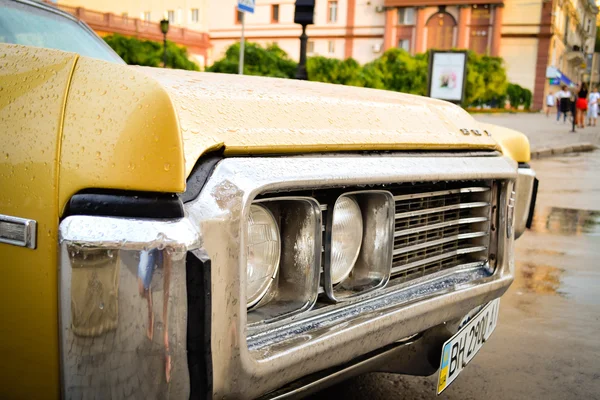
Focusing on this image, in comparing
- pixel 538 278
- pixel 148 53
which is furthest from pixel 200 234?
pixel 148 53

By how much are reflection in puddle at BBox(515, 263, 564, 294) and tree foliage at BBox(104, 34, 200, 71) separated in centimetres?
2693

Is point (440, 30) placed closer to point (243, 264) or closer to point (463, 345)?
point (463, 345)

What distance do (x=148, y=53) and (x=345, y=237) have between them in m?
31.9

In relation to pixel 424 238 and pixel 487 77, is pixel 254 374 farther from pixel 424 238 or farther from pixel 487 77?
pixel 487 77

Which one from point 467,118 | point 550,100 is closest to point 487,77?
point 550,100

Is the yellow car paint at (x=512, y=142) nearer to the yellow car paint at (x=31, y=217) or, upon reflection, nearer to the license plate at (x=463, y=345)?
the license plate at (x=463, y=345)

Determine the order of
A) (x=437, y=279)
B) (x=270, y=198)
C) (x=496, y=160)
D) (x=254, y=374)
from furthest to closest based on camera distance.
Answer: (x=496, y=160), (x=437, y=279), (x=270, y=198), (x=254, y=374)

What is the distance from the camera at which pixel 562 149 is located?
609 inches

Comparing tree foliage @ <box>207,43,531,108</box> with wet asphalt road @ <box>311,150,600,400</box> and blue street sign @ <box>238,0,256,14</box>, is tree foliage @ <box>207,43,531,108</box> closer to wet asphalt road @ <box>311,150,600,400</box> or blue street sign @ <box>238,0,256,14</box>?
blue street sign @ <box>238,0,256,14</box>

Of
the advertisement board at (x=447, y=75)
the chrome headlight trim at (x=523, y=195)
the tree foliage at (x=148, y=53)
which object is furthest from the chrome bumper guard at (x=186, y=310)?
the tree foliage at (x=148, y=53)

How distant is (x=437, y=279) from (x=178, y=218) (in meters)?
1.05

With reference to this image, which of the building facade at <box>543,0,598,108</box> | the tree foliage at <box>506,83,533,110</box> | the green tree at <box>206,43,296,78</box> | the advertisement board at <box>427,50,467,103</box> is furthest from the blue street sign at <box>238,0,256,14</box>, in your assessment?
the tree foliage at <box>506,83,533,110</box>

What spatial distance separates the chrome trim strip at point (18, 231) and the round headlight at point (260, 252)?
44cm

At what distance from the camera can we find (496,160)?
2129 millimetres
